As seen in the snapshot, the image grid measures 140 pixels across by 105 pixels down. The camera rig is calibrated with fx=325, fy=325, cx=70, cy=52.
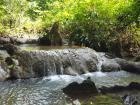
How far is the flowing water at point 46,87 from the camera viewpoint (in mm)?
12977

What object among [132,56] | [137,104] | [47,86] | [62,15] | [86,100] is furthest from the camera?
[62,15]

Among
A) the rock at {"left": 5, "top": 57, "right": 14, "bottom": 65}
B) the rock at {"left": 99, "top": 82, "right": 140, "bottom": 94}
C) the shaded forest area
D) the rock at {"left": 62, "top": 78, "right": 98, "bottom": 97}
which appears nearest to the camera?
the rock at {"left": 62, "top": 78, "right": 98, "bottom": 97}

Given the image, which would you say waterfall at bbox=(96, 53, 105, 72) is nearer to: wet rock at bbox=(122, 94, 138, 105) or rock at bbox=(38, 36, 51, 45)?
rock at bbox=(38, 36, 51, 45)

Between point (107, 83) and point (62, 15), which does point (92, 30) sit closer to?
point (62, 15)

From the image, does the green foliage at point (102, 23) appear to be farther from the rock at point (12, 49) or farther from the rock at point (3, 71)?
the rock at point (3, 71)

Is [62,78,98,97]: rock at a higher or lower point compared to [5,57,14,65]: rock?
lower

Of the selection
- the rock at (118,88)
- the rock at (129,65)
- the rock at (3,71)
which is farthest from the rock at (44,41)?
the rock at (118,88)

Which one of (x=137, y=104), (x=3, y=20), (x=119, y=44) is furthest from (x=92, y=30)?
(x=137, y=104)

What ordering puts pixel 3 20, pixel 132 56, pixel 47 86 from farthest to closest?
pixel 3 20 < pixel 132 56 < pixel 47 86

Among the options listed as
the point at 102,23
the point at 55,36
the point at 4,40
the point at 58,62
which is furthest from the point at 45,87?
the point at 4,40

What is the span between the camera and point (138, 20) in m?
22.5

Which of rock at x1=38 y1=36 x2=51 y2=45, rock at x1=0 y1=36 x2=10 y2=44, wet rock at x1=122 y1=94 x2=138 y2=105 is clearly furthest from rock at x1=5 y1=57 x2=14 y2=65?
rock at x1=0 y1=36 x2=10 y2=44

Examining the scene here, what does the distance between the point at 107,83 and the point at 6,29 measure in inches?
589

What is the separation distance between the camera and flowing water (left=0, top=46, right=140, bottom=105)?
12977mm
